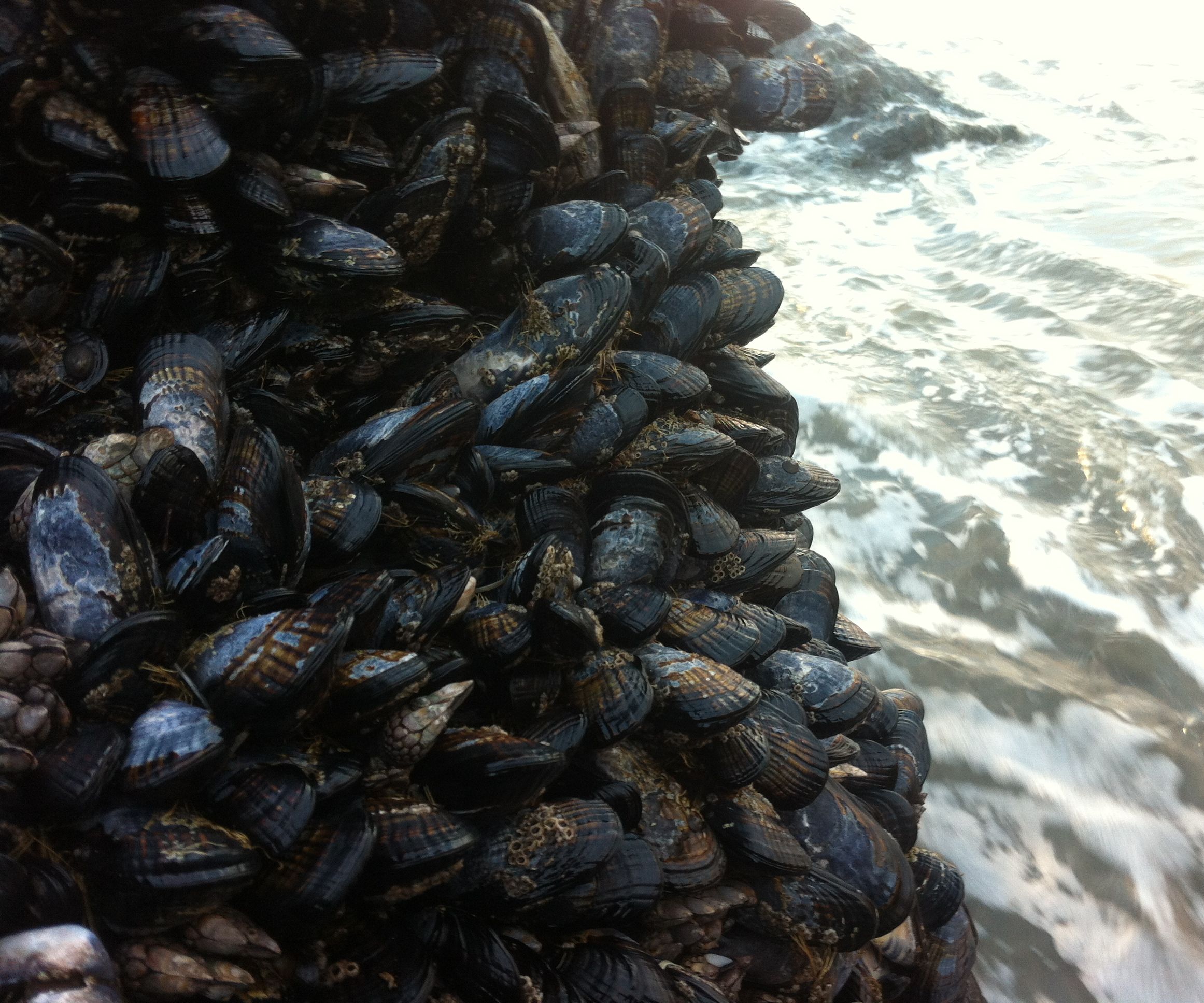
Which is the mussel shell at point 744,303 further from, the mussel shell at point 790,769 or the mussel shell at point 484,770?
the mussel shell at point 484,770

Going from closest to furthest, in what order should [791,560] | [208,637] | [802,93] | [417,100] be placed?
[208,637] → [417,100] → [791,560] → [802,93]

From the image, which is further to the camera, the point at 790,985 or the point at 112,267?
the point at 790,985

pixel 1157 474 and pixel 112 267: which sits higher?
pixel 112 267

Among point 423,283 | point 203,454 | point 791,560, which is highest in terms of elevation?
point 423,283

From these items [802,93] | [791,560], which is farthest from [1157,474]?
[791,560]

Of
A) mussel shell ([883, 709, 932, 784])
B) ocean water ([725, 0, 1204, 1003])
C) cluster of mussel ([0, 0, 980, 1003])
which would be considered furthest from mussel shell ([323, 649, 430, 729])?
ocean water ([725, 0, 1204, 1003])

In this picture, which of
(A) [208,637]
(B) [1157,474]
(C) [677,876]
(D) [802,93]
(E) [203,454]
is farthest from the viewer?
(B) [1157,474]

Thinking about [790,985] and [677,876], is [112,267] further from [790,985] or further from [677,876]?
[790,985]

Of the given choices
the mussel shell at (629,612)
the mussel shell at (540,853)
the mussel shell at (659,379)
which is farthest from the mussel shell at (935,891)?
the mussel shell at (659,379)
